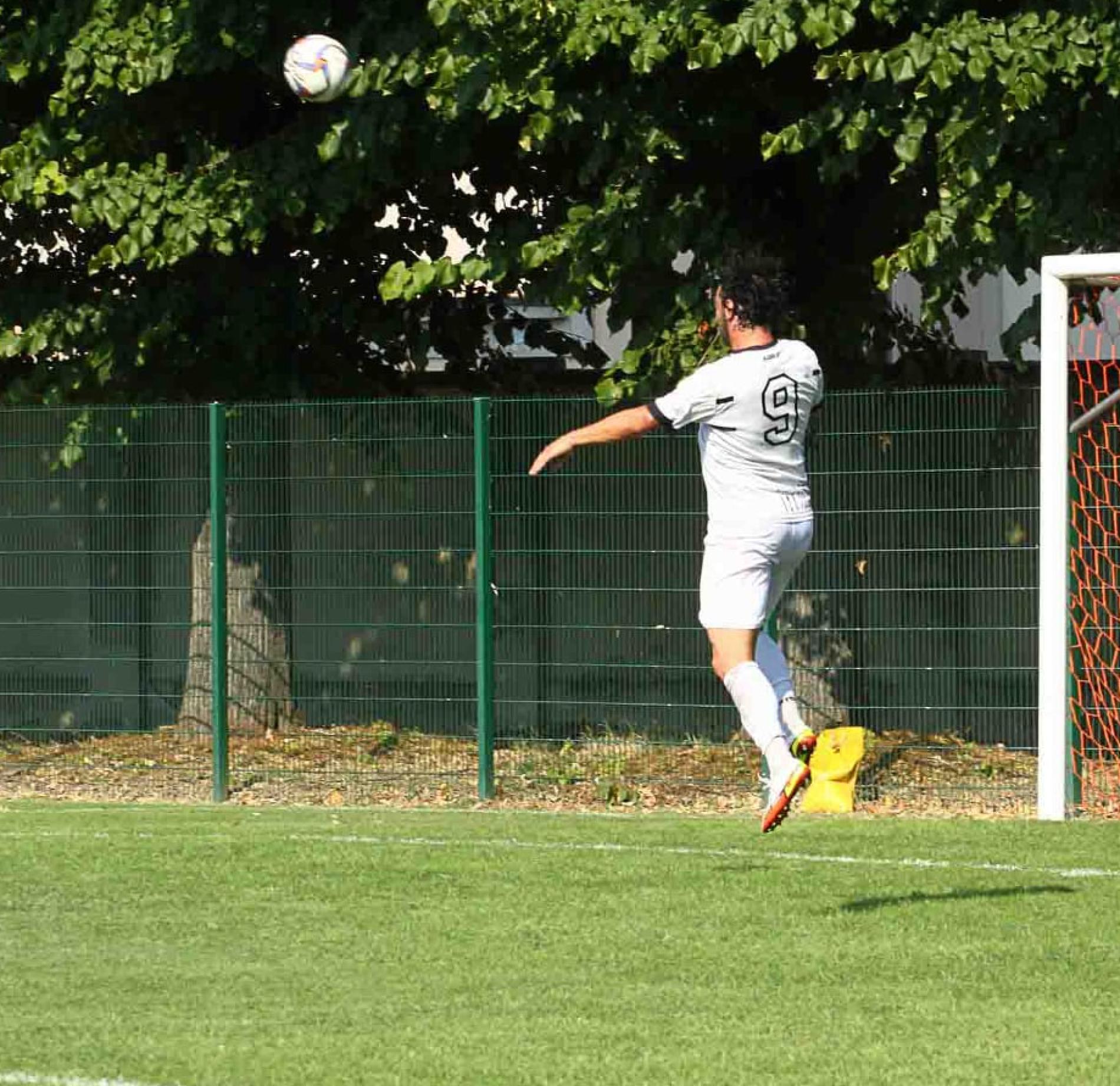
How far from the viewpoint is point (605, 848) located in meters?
11.4

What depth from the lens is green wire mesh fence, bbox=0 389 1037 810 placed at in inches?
550

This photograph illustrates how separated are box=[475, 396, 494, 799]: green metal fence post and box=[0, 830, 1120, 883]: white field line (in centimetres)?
255

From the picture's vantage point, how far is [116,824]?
12.9m

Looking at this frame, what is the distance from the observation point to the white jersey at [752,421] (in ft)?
29.3

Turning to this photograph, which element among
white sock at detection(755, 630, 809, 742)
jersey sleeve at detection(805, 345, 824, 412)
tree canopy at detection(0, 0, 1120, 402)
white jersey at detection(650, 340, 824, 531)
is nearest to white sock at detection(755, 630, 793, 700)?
white sock at detection(755, 630, 809, 742)

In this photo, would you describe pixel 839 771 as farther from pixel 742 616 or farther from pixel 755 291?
pixel 755 291

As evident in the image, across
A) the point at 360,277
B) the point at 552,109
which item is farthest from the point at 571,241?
the point at 360,277

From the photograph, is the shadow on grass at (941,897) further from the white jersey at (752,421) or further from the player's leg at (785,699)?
the white jersey at (752,421)

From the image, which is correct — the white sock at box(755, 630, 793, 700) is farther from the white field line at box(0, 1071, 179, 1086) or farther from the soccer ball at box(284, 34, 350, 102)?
the soccer ball at box(284, 34, 350, 102)

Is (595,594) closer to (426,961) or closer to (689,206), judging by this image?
(689,206)

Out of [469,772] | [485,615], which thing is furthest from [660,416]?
[469,772]

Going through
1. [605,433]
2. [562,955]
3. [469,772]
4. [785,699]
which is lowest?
[469,772]

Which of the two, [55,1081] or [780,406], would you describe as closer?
[55,1081]

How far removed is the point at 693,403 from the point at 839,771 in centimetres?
525
